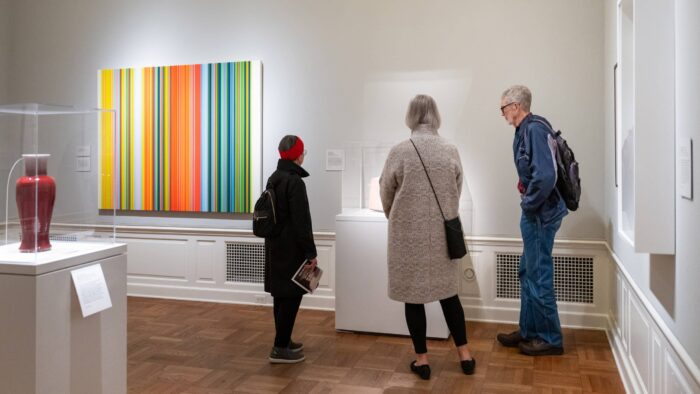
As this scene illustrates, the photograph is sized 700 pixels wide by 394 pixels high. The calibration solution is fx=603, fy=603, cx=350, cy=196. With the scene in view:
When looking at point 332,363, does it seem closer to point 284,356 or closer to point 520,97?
point 284,356

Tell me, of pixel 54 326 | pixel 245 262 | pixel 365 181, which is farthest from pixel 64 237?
pixel 245 262

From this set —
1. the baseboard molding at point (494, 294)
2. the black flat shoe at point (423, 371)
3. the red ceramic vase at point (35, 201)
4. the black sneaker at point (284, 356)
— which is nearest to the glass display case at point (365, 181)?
the baseboard molding at point (494, 294)

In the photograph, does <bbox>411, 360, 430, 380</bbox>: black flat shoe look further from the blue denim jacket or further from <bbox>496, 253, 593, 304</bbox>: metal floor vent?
<bbox>496, 253, 593, 304</bbox>: metal floor vent

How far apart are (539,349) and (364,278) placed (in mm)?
1257

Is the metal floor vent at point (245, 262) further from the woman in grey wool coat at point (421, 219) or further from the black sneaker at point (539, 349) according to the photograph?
the black sneaker at point (539, 349)

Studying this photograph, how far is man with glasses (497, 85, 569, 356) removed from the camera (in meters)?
3.65

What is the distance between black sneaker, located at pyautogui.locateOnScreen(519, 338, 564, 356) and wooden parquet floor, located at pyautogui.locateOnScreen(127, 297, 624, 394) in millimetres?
48

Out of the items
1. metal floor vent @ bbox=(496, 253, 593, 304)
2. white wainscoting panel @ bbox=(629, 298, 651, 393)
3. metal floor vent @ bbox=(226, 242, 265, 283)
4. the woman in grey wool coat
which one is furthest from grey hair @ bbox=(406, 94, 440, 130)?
metal floor vent @ bbox=(226, 242, 265, 283)

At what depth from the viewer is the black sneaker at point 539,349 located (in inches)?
151

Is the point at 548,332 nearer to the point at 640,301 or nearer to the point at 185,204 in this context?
the point at 640,301

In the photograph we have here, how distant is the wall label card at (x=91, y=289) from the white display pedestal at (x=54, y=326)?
0.03 meters

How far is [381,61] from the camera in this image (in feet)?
16.4

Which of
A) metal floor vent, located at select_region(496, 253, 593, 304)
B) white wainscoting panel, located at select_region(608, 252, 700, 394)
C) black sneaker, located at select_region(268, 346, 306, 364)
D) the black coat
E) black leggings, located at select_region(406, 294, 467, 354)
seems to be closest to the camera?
white wainscoting panel, located at select_region(608, 252, 700, 394)

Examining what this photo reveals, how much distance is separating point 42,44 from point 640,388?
5930 mm
